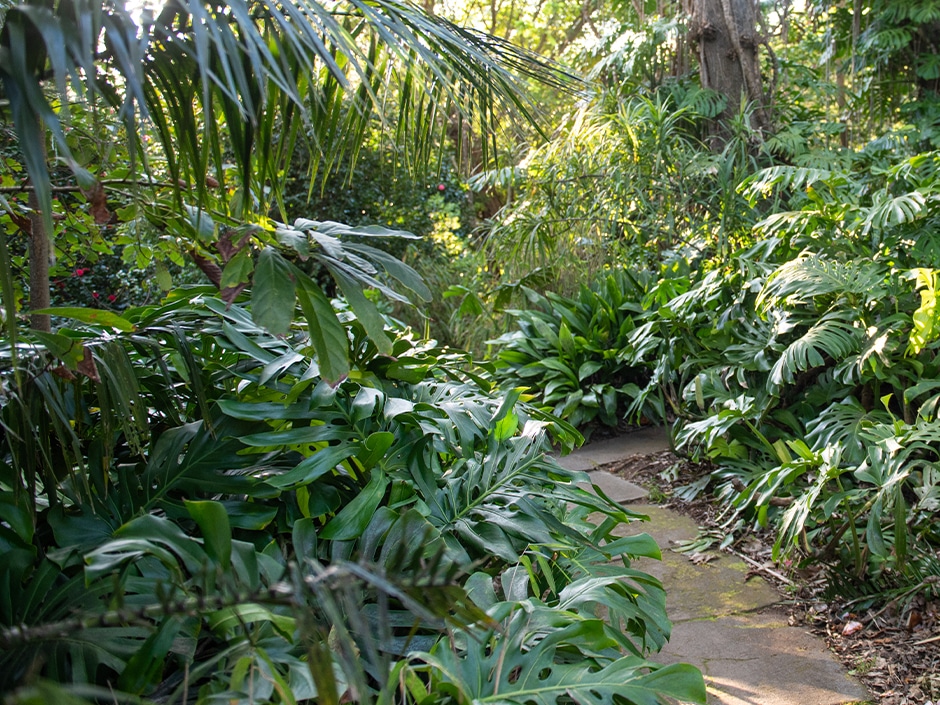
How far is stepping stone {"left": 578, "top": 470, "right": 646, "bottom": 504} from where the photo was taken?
13.0ft

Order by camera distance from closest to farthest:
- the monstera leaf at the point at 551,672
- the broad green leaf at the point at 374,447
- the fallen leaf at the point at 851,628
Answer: the monstera leaf at the point at 551,672
the broad green leaf at the point at 374,447
the fallen leaf at the point at 851,628

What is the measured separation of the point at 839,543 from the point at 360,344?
1.91 meters

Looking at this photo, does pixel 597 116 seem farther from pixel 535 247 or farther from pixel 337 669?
pixel 337 669

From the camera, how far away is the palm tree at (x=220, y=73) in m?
0.86

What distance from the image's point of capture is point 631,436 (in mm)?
5066

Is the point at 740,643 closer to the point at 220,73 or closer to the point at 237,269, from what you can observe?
the point at 237,269

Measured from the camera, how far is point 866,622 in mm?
2537

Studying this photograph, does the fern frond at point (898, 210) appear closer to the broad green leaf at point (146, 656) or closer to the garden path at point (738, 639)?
the garden path at point (738, 639)

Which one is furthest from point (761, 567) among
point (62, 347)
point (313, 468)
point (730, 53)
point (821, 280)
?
point (730, 53)

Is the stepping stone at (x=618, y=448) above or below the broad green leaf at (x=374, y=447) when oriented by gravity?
below

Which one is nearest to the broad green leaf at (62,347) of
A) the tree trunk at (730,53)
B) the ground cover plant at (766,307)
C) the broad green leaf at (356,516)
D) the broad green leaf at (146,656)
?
the broad green leaf at (146,656)

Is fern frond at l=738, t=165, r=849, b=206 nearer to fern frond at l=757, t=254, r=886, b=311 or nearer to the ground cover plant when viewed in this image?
the ground cover plant

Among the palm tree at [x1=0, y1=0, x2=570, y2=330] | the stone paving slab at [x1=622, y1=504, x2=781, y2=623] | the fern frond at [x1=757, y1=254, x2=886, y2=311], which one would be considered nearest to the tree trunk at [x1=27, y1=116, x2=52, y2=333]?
the palm tree at [x1=0, y1=0, x2=570, y2=330]

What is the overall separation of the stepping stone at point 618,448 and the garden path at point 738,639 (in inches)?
42.0
